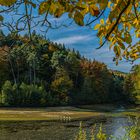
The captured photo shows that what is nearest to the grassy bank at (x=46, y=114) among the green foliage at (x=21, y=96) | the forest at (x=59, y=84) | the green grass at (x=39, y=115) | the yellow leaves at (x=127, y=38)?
the green grass at (x=39, y=115)

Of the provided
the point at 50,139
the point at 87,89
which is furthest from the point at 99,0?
the point at 87,89

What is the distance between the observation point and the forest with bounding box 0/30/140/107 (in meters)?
73.1

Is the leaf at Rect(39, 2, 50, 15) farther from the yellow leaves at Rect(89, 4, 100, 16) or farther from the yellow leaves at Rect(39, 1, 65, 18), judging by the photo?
the yellow leaves at Rect(89, 4, 100, 16)

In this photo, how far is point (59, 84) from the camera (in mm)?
84312

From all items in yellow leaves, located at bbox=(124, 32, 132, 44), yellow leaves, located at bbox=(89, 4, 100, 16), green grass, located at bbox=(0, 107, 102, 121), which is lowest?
green grass, located at bbox=(0, 107, 102, 121)

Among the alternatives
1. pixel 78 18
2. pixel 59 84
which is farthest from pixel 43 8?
pixel 59 84

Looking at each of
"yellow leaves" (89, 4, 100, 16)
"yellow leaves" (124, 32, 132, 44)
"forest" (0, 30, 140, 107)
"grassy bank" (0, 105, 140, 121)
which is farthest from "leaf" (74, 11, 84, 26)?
"forest" (0, 30, 140, 107)

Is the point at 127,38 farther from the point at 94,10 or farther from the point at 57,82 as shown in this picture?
the point at 57,82

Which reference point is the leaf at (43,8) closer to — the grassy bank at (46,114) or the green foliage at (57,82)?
the grassy bank at (46,114)

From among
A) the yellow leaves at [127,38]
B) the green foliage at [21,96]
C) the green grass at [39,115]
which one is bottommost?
the green grass at [39,115]

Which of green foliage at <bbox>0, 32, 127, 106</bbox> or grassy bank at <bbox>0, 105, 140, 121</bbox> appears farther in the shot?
green foliage at <bbox>0, 32, 127, 106</bbox>

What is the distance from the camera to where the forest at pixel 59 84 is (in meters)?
73.1

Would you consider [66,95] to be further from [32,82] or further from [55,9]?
[55,9]

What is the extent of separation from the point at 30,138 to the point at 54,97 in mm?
50925
